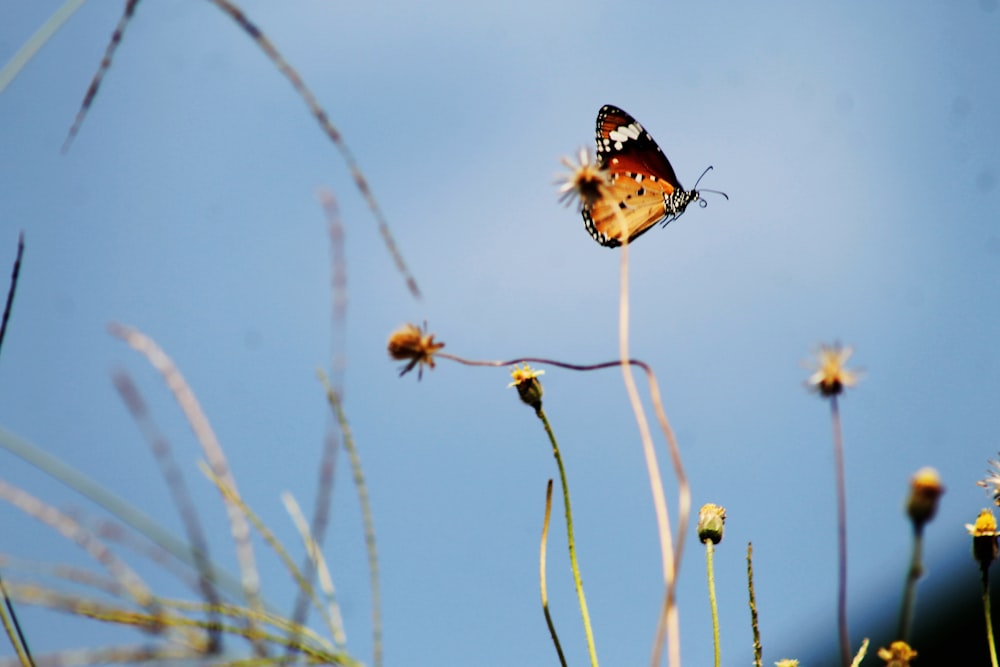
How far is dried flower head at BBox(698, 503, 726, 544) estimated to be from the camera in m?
1.32

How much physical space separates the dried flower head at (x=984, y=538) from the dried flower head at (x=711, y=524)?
35cm

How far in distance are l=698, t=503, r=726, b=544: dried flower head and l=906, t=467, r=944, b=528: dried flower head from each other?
87 cm

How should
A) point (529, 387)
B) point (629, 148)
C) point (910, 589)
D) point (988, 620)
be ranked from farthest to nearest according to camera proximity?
1. point (629, 148)
2. point (529, 387)
3. point (988, 620)
4. point (910, 589)

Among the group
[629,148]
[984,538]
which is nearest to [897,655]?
[984,538]

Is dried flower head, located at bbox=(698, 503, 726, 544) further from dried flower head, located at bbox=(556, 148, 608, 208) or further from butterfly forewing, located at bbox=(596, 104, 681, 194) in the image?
butterfly forewing, located at bbox=(596, 104, 681, 194)

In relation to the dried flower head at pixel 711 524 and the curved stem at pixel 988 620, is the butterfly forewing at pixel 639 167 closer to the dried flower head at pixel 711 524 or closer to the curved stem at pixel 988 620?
the dried flower head at pixel 711 524

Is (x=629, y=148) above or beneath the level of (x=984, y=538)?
above

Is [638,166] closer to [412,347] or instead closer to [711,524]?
[711,524]

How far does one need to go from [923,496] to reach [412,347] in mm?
620

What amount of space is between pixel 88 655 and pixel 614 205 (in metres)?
0.56

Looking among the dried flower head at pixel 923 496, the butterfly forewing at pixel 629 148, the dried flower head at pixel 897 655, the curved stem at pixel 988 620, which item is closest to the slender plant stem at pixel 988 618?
the curved stem at pixel 988 620

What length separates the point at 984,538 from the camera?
3.65ft

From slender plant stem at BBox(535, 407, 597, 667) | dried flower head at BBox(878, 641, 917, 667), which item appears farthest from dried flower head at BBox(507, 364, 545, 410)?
dried flower head at BBox(878, 641, 917, 667)

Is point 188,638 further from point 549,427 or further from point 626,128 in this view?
point 626,128
